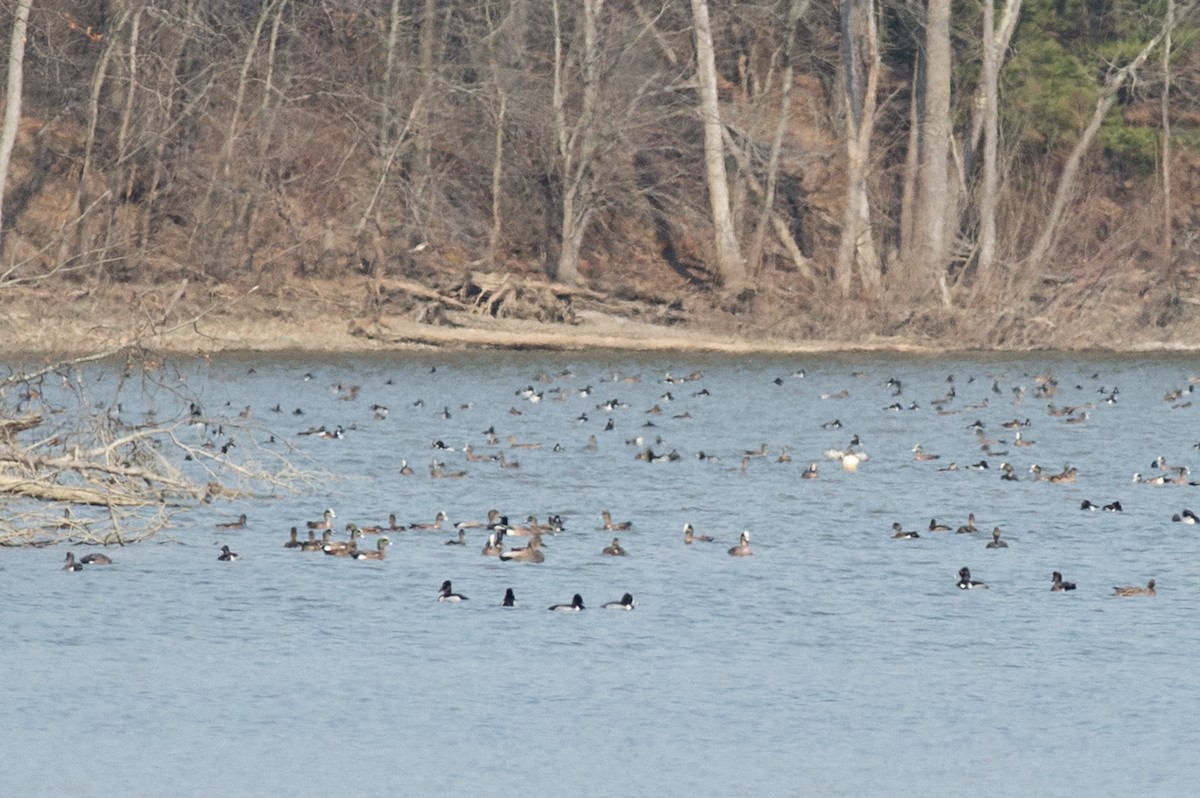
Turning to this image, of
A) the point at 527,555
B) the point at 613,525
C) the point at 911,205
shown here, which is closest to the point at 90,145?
the point at 911,205

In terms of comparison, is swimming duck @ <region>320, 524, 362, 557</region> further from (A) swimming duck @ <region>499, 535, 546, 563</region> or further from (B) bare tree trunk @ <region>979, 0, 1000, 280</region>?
(B) bare tree trunk @ <region>979, 0, 1000, 280</region>

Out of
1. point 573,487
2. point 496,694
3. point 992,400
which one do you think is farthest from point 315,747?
point 992,400

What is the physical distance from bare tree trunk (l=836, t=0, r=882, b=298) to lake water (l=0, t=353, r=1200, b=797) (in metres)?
16.6

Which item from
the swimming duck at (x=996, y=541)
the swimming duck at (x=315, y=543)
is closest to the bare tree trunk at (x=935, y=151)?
the swimming duck at (x=996, y=541)

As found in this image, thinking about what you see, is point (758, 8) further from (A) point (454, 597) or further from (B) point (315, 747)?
(B) point (315, 747)

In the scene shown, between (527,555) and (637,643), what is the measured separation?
12.7 feet

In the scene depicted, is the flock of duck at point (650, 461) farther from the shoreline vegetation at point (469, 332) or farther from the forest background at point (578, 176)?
the forest background at point (578, 176)

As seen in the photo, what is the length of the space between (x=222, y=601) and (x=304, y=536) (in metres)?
3.55

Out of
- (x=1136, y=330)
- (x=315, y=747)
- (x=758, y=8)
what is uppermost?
(x=758, y=8)

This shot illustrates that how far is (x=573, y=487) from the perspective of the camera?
25.0m

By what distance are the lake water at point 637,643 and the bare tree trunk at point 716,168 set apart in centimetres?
1645

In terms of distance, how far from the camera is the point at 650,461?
27641mm

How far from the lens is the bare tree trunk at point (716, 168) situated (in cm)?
4436

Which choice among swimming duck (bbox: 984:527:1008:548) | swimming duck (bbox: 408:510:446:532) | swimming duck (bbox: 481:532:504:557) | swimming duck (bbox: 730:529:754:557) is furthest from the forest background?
swimming duck (bbox: 730:529:754:557)
